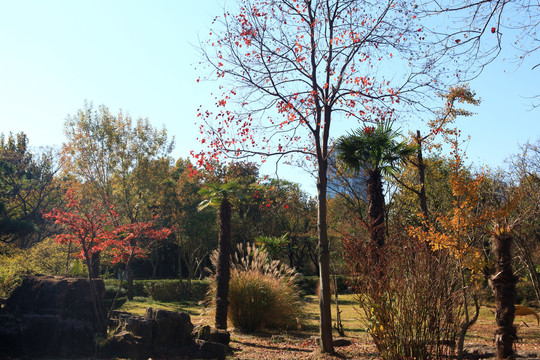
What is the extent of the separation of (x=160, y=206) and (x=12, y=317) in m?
15.5

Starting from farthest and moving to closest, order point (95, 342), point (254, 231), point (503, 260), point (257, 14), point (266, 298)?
1. point (254, 231)
2. point (266, 298)
3. point (257, 14)
4. point (95, 342)
5. point (503, 260)

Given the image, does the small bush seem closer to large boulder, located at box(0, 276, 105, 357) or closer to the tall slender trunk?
the tall slender trunk

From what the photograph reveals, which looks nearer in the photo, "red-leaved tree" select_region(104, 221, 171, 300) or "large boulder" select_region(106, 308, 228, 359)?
"large boulder" select_region(106, 308, 228, 359)

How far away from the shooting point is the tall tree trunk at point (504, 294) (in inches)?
223

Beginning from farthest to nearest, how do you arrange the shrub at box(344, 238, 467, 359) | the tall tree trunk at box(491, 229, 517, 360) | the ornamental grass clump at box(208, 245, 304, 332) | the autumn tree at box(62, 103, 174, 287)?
the autumn tree at box(62, 103, 174, 287), the ornamental grass clump at box(208, 245, 304, 332), the tall tree trunk at box(491, 229, 517, 360), the shrub at box(344, 238, 467, 359)

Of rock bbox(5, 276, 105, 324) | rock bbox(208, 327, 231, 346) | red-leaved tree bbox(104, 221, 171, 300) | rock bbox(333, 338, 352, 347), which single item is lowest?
rock bbox(333, 338, 352, 347)

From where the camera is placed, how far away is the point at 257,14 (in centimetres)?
828

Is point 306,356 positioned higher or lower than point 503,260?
lower

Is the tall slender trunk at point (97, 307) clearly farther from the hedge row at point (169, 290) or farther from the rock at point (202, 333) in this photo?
the hedge row at point (169, 290)

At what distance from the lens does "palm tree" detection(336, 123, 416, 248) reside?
36.4 ft

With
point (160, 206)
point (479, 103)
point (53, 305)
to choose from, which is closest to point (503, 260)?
point (53, 305)

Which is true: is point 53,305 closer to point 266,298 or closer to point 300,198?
point 266,298

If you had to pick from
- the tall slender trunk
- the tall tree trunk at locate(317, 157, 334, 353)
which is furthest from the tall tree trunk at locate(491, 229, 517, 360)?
the tall slender trunk

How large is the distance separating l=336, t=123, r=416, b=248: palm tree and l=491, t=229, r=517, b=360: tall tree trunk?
16.9 ft
